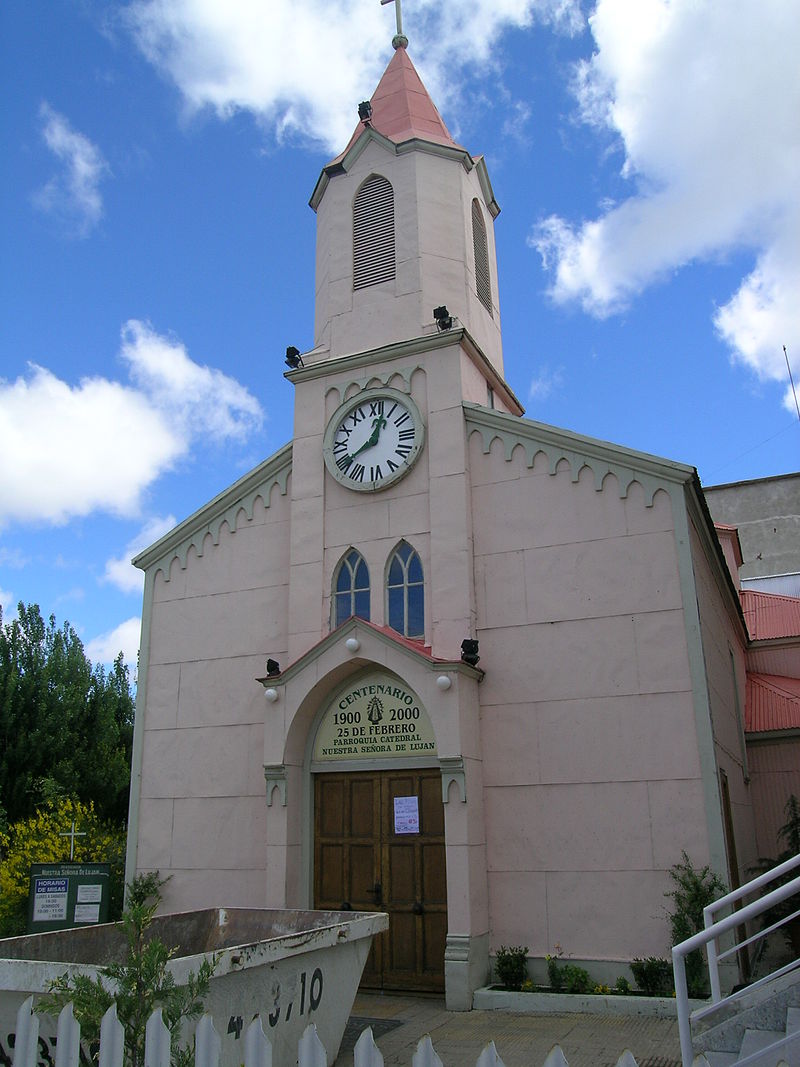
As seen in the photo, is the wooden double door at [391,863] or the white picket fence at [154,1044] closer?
the white picket fence at [154,1044]

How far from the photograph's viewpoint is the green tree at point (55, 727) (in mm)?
21391

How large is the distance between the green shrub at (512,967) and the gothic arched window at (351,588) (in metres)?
5.07

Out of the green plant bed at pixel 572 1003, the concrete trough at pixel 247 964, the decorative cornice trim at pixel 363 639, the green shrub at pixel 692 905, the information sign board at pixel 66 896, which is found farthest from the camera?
the information sign board at pixel 66 896

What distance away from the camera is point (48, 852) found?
52.6 feet

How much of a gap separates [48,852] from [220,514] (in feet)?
22.6

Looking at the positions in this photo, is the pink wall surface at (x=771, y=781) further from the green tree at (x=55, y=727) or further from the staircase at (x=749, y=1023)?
the green tree at (x=55, y=727)

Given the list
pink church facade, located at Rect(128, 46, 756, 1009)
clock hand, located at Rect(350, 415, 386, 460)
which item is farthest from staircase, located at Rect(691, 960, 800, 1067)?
clock hand, located at Rect(350, 415, 386, 460)

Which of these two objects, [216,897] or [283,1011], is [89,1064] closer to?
[283,1011]

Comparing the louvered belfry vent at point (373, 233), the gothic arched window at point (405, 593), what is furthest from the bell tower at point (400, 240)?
the gothic arched window at point (405, 593)

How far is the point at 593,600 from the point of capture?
12258 mm

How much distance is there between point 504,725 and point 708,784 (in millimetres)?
2774

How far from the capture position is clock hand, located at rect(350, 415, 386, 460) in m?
14.5

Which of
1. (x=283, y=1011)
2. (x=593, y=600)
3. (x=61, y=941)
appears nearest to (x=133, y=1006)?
(x=283, y=1011)

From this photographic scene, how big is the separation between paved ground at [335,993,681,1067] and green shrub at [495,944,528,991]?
0.63 m
